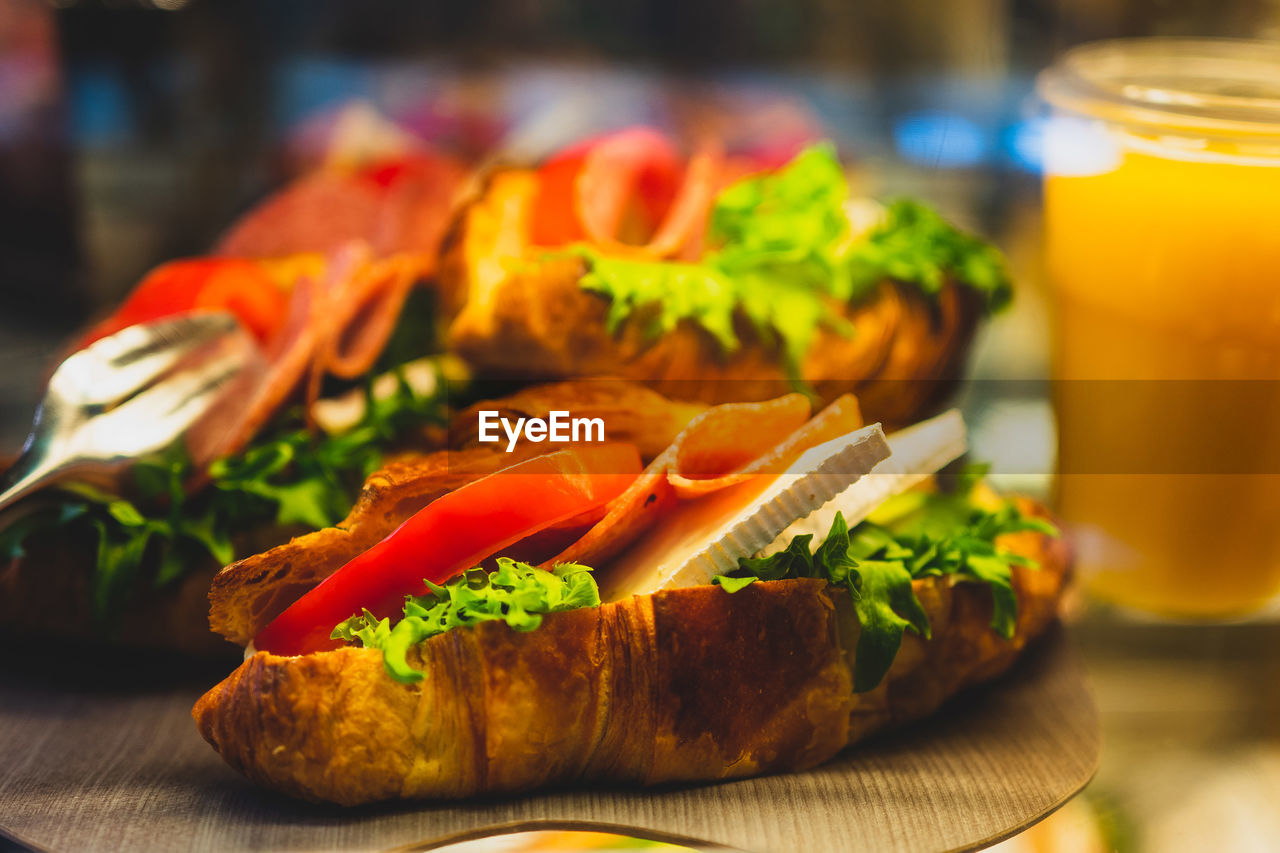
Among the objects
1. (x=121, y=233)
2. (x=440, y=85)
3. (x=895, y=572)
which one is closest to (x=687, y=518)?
(x=895, y=572)

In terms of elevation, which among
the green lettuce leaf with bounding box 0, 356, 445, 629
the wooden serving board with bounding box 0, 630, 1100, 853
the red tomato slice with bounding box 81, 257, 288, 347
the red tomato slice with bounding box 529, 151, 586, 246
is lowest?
the wooden serving board with bounding box 0, 630, 1100, 853

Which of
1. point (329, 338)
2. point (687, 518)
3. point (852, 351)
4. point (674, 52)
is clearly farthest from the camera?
point (674, 52)

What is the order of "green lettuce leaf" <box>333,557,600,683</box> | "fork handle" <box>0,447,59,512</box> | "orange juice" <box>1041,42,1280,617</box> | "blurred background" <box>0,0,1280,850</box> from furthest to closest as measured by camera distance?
"blurred background" <box>0,0,1280,850</box>
"orange juice" <box>1041,42,1280,617</box>
"fork handle" <box>0,447,59,512</box>
"green lettuce leaf" <box>333,557,600,683</box>

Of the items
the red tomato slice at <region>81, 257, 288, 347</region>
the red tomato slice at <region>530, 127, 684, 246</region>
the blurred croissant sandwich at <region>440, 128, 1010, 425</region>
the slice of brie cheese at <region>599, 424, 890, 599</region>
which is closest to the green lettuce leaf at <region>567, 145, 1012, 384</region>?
the blurred croissant sandwich at <region>440, 128, 1010, 425</region>

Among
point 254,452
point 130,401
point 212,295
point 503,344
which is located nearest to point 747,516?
point 503,344

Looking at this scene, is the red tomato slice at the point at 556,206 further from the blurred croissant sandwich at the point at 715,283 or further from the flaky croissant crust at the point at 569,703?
the flaky croissant crust at the point at 569,703

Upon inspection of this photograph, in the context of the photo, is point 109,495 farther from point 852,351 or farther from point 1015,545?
point 1015,545

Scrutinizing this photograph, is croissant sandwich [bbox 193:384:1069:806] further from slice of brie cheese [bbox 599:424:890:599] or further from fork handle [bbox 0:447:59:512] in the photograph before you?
fork handle [bbox 0:447:59:512]
